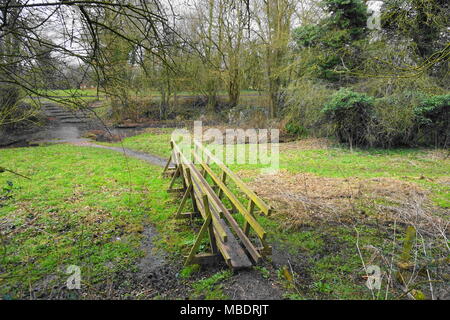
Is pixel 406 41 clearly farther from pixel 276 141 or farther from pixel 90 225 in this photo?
pixel 90 225

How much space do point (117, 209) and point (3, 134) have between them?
1416 centimetres

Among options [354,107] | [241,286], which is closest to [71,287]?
[241,286]

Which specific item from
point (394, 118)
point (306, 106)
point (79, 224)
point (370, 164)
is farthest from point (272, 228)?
point (306, 106)

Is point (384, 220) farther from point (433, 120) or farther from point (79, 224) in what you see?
point (433, 120)

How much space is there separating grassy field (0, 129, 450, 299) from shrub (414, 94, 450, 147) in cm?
247

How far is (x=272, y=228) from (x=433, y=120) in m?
9.54

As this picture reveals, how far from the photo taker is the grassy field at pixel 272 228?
3.19m

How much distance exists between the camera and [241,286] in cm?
304

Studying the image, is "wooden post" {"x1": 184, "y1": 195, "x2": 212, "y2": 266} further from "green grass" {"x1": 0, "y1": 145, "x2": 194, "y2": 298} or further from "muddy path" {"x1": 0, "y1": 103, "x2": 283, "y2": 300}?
"green grass" {"x1": 0, "y1": 145, "x2": 194, "y2": 298}

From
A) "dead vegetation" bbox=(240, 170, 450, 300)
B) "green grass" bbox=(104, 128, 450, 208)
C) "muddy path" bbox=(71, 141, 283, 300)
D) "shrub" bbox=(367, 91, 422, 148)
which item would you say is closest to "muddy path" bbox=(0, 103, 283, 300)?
"muddy path" bbox=(71, 141, 283, 300)

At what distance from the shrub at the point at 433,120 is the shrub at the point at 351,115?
5.44 ft

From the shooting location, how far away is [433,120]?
10.3 metres

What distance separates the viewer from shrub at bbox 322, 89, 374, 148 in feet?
34.3
